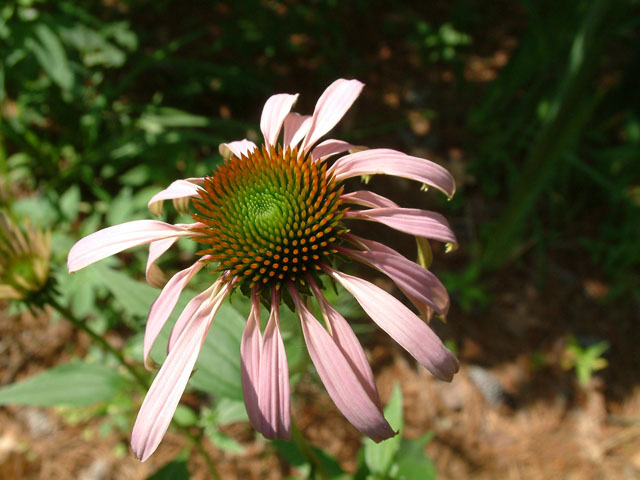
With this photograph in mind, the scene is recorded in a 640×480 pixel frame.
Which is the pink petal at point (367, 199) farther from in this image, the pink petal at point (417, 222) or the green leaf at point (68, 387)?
the green leaf at point (68, 387)

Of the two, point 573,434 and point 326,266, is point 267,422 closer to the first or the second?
point 326,266

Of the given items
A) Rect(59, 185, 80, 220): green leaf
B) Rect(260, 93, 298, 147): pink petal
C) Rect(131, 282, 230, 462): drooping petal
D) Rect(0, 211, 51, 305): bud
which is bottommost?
Rect(59, 185, 80, 220): green leaf

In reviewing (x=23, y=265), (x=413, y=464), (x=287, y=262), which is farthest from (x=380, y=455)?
(x=23, y=265)

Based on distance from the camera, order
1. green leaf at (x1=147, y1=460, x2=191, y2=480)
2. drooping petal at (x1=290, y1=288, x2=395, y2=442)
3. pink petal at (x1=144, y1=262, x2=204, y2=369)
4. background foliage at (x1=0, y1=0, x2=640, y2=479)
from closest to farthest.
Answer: drooping petal at (x1=290, y1=288, x2=395, y2=442), pink petal at (x1=144, y1=262, x2=204, y2=369), green leaf at (x1=147, y1=460, x2=191, y2=480), background foliage at (x1=0, y1=0, x2=640, y2=479)

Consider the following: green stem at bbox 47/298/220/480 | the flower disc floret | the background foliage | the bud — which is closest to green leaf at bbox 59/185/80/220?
the background foliage

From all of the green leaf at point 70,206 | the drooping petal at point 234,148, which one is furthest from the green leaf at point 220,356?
the green leaf at point 70,206

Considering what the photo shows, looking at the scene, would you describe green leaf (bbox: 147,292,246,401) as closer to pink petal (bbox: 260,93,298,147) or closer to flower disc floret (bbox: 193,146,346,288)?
flower disc floret (bbox: 193,146,346,288)

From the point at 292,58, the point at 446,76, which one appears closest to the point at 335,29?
the point at 292,58
